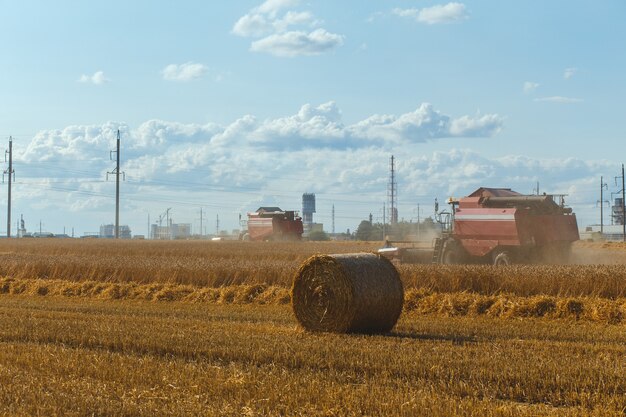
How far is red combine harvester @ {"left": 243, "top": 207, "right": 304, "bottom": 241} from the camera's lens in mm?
61375

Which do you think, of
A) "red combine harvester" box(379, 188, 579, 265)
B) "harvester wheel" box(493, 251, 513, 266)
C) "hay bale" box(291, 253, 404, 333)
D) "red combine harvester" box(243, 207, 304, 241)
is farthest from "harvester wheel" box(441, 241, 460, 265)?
"red combine harvester" box(243, 207, 304, 241)

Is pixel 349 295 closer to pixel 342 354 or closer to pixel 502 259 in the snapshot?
pixel 342 354

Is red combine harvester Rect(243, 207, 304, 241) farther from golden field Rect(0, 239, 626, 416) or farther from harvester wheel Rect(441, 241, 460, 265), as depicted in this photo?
golden field Rect(0, 239, 626, 416)

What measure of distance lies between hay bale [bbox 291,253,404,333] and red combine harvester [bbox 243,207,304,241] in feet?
152

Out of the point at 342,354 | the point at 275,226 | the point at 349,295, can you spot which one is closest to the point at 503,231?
the point at 349,295

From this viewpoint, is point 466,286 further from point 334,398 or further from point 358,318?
point 334,398

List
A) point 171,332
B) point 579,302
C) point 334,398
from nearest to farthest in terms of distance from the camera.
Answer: point 334,398 < point 171,332 < point 579,302

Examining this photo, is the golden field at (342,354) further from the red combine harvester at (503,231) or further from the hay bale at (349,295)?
the red combine harvester at (503,231)

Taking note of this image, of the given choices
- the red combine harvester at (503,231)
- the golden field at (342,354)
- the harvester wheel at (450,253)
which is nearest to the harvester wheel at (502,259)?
the red combine harvester at (503,231)

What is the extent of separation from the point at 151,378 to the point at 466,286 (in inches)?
466

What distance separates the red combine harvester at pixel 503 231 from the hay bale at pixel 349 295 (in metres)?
13.0

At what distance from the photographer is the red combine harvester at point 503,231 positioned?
26.7 meters

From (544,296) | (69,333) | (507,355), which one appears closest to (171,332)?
(69,333)

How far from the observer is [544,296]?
18.0 m
